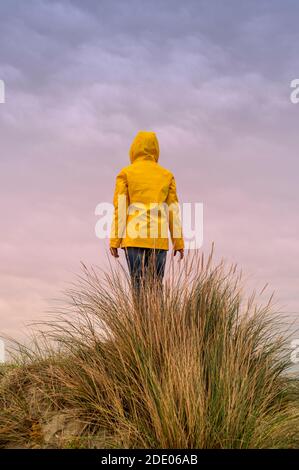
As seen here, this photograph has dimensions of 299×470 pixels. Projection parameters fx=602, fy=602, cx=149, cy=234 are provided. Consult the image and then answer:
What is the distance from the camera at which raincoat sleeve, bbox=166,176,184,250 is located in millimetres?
8156

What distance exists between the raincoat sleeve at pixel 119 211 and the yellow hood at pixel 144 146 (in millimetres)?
505

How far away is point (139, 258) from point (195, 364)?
8.37ft

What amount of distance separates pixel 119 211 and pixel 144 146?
116cm

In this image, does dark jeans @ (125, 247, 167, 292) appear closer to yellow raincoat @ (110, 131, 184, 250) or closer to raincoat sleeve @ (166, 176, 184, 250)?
yellow raincoat @ (110, 131, 184, 250)

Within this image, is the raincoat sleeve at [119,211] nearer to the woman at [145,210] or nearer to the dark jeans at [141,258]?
the woman at [145,210]

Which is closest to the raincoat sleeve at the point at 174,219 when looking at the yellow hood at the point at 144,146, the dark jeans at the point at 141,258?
the dark jeans at the point at 141,258

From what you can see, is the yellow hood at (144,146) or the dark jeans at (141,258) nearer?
the dark jeans at (141,258)

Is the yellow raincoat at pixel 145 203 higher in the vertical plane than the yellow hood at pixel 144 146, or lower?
lower

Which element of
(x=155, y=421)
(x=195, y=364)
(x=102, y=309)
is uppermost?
(x=102, y=309)

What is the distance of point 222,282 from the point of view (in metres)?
7.10

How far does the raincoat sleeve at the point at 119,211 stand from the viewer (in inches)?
311

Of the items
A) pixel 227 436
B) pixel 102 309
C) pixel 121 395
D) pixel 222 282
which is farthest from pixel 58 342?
pixel 227 436

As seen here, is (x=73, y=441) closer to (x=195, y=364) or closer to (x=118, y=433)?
(x=118, y=433)

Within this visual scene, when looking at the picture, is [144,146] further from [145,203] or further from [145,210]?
[145,210]
